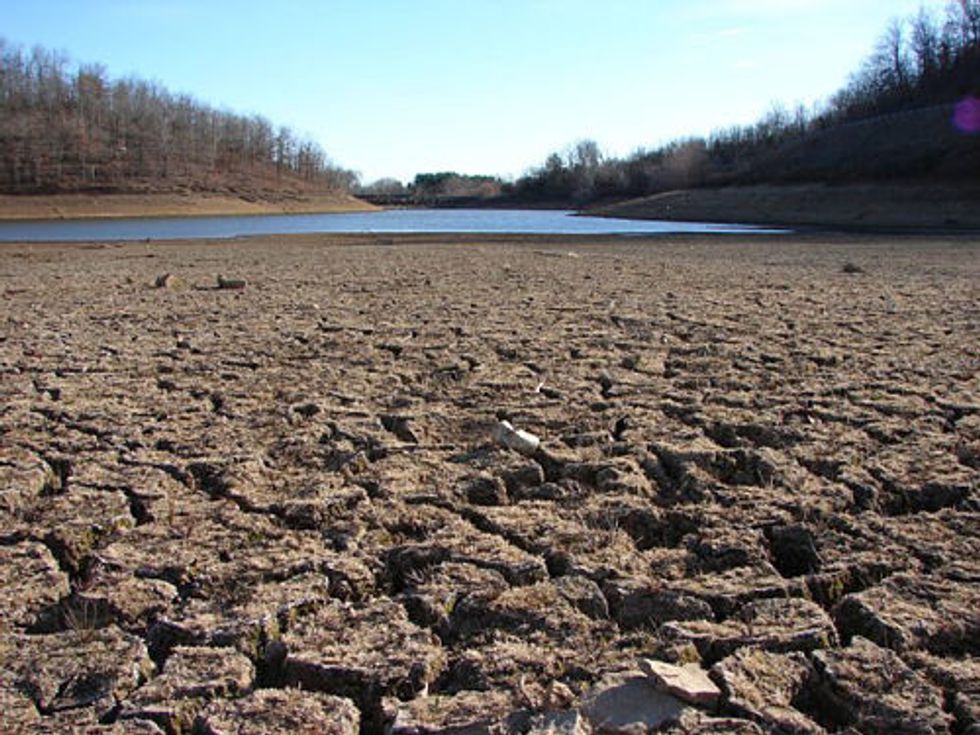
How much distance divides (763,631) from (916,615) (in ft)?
1.46

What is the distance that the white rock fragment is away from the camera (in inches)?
148

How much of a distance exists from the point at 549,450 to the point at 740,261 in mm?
11289

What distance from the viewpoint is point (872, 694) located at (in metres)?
1.93

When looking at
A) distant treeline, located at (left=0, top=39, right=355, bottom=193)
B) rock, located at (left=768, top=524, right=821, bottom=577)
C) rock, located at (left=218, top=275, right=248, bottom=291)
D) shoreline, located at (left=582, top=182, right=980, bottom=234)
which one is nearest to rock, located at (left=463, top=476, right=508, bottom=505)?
rock, located at (left=768, top=524, right=821, bottom=577)

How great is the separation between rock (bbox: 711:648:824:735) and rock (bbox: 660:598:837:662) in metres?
0.05

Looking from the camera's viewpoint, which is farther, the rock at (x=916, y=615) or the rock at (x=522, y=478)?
the rock at (x=522, y=478)

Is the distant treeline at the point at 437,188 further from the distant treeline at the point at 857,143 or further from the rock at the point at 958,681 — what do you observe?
the rock at the point at 958,681

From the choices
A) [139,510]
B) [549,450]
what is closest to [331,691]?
[139,510]

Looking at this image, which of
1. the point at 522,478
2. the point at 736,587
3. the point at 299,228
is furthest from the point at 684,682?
the point at 299,228

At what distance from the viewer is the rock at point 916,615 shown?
2.18m

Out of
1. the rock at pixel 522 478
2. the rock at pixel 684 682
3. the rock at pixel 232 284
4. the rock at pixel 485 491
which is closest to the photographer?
the rock at pixel 684 682

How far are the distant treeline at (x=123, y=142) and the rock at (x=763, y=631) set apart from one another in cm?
7816

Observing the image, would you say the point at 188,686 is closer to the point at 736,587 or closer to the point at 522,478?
the point at 736,587

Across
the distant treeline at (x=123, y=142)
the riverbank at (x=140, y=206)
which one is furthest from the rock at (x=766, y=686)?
the distant treeline at (x=123, y=142)
